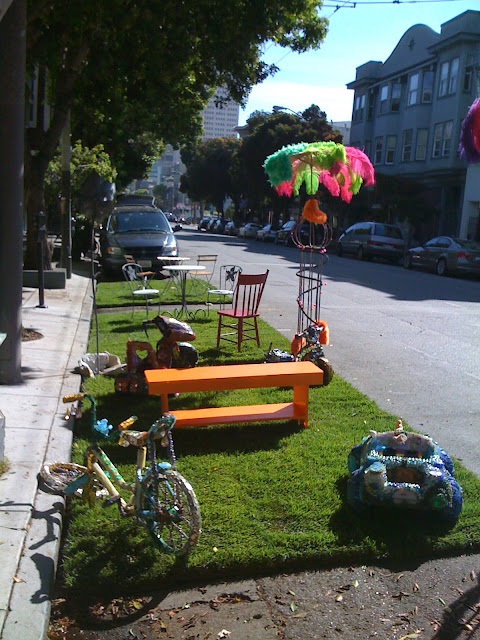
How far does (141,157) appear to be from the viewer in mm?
34156

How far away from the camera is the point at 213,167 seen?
71062 mm

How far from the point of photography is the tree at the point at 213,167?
70500 millimetres

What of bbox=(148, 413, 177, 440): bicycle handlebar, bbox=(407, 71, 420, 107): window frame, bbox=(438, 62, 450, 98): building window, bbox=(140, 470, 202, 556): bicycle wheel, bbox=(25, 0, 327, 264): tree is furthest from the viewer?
bbox=(407, 71, 420, 107): window frame

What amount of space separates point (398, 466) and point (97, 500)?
2115 mm

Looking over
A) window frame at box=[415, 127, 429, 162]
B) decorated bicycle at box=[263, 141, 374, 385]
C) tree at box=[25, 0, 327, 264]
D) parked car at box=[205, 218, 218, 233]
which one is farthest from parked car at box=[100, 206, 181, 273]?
parked car at box=[205, 218, 218, 233]

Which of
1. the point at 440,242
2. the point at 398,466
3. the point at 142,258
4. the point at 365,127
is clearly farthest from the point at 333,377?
the point at 365,127

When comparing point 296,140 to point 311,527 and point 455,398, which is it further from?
point 311,527

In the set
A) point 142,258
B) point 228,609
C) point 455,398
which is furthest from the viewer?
point 142,258

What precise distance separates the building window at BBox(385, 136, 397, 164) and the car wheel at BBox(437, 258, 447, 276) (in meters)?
18.0

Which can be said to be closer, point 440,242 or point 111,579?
point 111,579

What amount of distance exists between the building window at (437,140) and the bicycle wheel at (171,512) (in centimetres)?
3447

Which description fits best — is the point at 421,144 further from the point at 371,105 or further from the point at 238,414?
the point at 238,414

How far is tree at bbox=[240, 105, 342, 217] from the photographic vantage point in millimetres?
47438

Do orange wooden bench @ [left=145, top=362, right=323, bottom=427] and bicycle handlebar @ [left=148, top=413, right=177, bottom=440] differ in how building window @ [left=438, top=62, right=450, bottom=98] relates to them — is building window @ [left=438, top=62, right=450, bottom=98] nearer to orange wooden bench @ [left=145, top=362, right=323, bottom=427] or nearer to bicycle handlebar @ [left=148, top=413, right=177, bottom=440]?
orange wooden bench @ [left=145, top=362, right=323, bottom=427]
